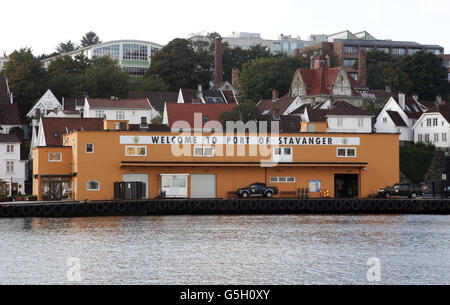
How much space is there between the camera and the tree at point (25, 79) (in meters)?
110

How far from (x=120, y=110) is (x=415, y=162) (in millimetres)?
34670

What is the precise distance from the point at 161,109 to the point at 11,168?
3028cm

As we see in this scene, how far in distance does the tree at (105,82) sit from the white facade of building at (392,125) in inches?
1473

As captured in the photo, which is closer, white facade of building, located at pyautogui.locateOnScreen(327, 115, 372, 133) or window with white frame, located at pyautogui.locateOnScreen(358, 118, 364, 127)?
white facade of building, located at pyautogui.locateOnScreen(327, 115, 372, 133)

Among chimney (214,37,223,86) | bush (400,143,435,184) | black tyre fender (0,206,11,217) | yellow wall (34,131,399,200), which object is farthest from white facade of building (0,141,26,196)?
chimney (214,37,223,86)

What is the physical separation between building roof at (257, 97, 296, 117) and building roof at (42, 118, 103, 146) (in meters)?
21.8

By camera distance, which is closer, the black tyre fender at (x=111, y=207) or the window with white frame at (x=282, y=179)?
the black tyre fender at (x=111, y=207)

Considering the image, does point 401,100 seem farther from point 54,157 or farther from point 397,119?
point 54,157

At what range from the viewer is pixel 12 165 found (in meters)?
80.9

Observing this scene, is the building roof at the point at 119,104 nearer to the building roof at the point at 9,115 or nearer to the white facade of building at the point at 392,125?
the building roof at the point at 9,115

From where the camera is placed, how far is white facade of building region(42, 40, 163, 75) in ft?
451

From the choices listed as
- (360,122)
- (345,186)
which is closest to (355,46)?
(360,122)

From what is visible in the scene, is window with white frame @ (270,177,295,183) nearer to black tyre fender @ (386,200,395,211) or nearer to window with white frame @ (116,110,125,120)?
black tyre fender @ (386,200,395,211)

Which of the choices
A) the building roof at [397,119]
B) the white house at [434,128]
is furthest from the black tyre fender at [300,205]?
the building roof at [397,119]
